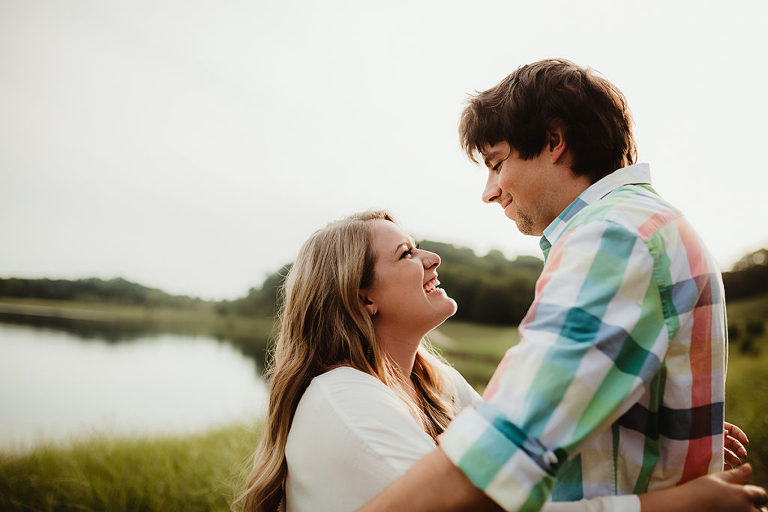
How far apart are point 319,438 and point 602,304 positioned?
3.12ft

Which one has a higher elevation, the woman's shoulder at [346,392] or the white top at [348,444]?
the woman's shoulder at [346,392]

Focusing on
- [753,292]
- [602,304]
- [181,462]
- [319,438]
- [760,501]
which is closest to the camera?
[602,304]

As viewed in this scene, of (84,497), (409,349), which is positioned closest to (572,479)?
(409,349)

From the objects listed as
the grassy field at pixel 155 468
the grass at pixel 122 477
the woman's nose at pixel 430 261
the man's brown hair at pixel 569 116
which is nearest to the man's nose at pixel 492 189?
the man's brown hair at pixel 569 116

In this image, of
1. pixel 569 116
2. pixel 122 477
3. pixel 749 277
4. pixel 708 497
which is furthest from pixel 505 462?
pixel 749 277

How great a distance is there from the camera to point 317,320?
79.4 inches

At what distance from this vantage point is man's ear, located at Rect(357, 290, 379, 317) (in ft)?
6.89

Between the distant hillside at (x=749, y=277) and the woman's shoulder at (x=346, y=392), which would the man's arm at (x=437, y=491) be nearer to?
the woman's shoulder at (x=346, y=392)

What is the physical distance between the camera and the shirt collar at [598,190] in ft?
4.56

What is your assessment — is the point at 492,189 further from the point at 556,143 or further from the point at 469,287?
the point at 469,287

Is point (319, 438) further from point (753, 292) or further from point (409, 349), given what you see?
point (753, 292)

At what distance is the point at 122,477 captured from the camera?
3988mm

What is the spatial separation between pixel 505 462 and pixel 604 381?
0.24m

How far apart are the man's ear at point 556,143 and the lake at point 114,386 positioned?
150 inches
